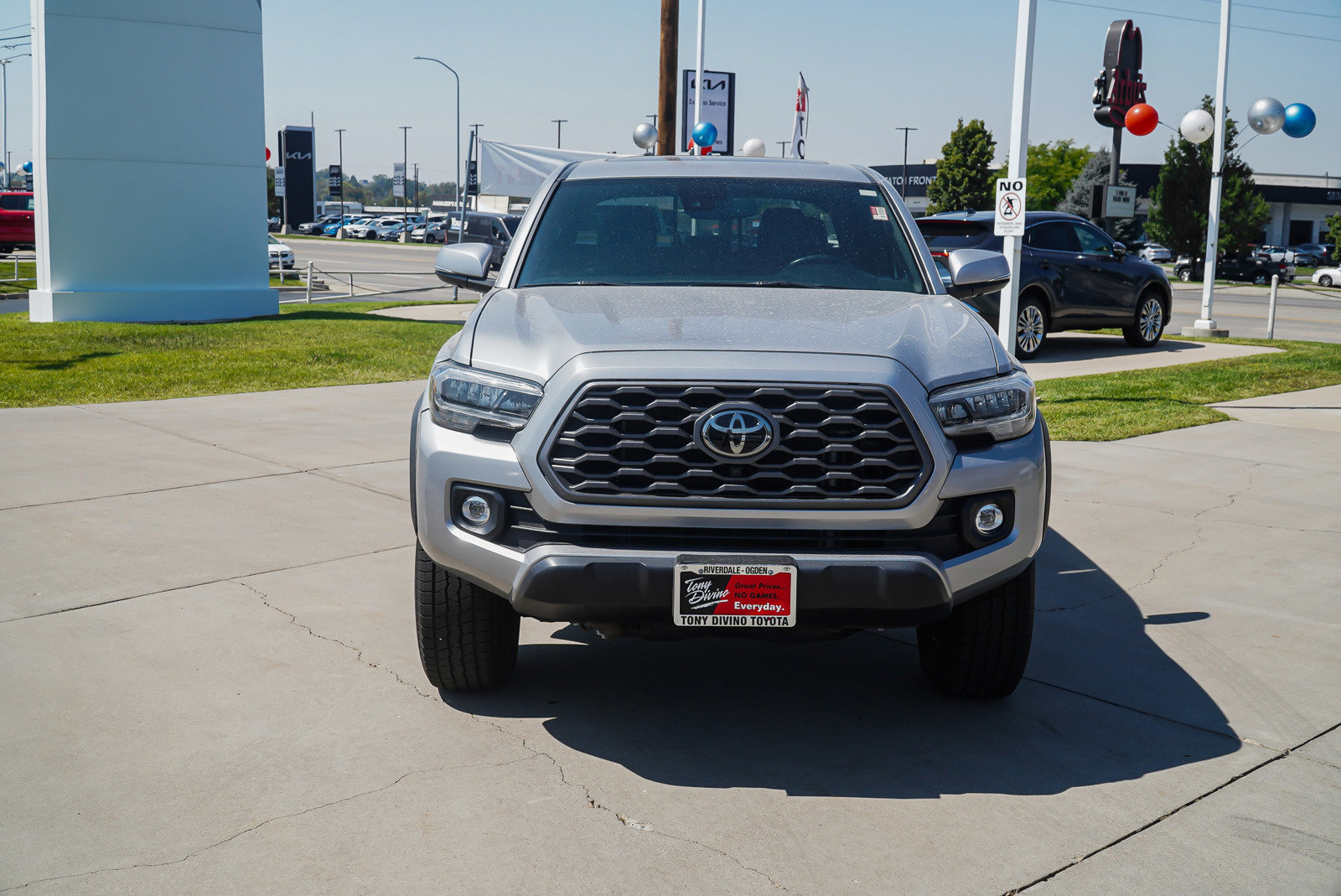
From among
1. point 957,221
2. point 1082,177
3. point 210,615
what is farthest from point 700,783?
point 1082,177

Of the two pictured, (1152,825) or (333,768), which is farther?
(333,768)

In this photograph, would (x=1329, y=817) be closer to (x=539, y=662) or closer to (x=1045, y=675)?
(x=1045, y=675)

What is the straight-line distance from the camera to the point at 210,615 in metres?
4.91

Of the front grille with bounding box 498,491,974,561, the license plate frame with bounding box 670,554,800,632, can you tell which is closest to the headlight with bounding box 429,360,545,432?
the front grille with bounding box 498,491,974,561

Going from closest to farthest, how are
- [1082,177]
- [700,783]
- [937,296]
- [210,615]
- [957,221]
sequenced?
[700,783] < [937,296] < [210,615] < [957,221] < [1082,177]

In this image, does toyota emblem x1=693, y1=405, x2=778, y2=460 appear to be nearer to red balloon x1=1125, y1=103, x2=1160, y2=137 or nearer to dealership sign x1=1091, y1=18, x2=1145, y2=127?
red balloon x1=1125, y1=103, x2=1160, y2=137

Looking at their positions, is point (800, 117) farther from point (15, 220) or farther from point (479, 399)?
point (15, 220)

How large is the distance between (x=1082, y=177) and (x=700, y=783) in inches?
2456

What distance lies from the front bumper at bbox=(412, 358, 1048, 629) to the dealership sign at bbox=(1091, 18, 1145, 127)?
20.7 metres

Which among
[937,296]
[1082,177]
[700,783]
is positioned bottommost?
[700,783]

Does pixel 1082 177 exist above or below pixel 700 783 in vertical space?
above

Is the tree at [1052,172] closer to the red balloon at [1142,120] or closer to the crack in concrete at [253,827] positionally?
the red balloon at [1142,120]

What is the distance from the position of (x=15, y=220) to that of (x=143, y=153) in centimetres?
2429

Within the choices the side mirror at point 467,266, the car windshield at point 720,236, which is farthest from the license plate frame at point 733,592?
the side mirror at point 467,266
